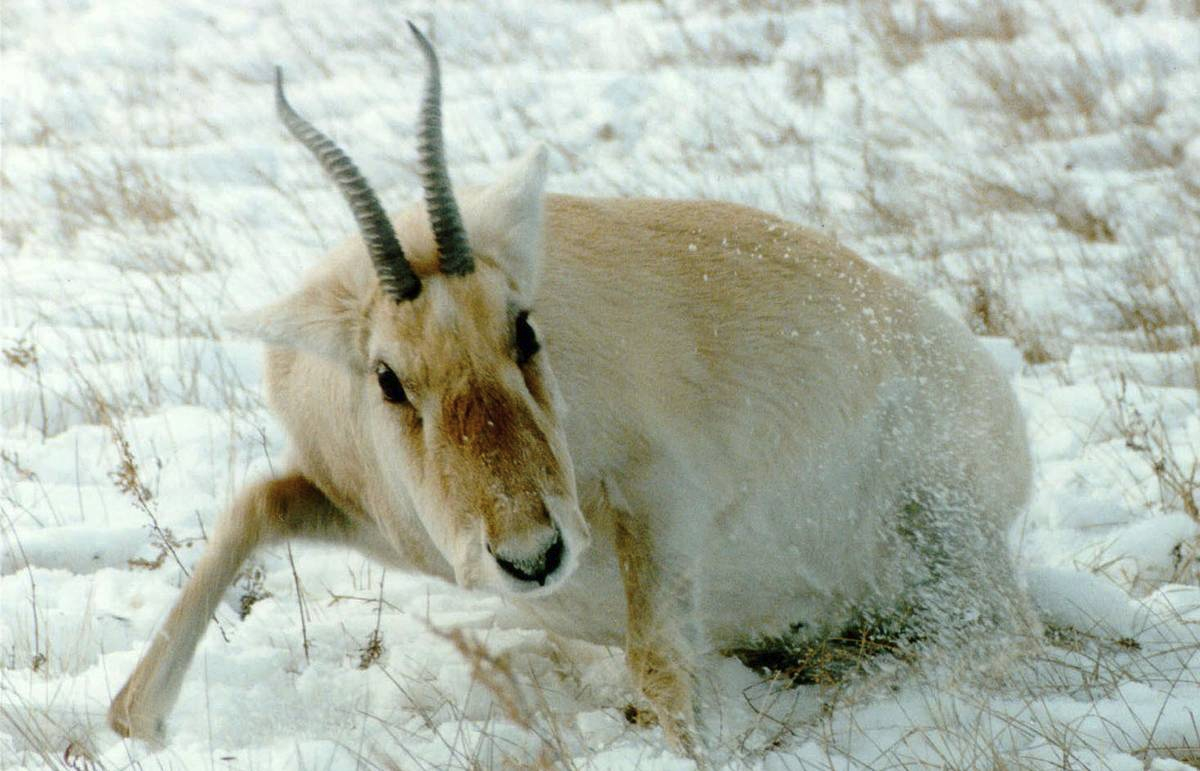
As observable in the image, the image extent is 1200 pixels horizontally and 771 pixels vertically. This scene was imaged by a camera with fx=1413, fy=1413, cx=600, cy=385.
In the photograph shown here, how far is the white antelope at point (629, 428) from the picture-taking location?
347 centimetres

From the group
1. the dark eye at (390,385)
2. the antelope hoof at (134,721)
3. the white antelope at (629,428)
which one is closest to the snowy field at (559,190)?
the antelope hoof at (134,721)

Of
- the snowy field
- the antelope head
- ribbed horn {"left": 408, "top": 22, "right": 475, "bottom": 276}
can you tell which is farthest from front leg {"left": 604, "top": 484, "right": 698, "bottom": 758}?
ribbed horn {"left": 408, "top": 22, "right": 475, "bottom": 276}

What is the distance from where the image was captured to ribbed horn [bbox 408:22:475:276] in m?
3.57

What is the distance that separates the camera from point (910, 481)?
16.3 ft

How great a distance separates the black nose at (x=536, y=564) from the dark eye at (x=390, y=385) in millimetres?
636

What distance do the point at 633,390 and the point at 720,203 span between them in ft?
4.05

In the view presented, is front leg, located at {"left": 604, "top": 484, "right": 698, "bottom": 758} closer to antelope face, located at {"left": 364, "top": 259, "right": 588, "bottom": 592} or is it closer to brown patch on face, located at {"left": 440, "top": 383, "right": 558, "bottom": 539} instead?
antelope face, located at {"left": 364, "top": 259, "right": 588, "bottom": 592}

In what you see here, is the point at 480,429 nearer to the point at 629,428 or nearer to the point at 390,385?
the point at 390,385

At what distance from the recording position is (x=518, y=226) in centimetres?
394

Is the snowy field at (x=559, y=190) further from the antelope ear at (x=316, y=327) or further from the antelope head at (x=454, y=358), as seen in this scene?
the antelope ear at (x=316, y=327)

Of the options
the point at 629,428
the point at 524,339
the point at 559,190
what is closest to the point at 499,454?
the point at 524,339

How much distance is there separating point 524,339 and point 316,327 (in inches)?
23.2

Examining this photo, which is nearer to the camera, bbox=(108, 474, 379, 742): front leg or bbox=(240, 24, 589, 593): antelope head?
bbox=(240, 24, 589, 593): antelope head

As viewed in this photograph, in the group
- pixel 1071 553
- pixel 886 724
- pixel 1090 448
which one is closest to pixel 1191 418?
pixel 1090 448
